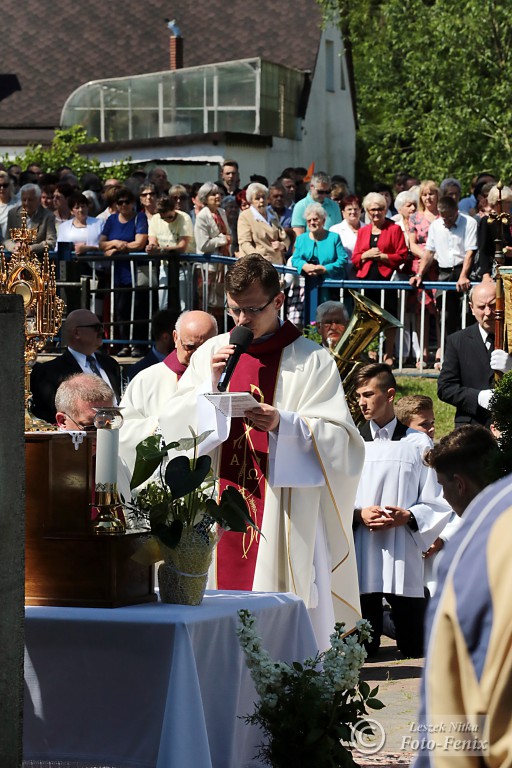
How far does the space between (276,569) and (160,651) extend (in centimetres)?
208

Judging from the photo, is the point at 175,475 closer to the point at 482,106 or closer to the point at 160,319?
the point at 160,319

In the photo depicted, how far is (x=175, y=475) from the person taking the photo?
5008 mm

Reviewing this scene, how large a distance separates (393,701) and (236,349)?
82.6 inches

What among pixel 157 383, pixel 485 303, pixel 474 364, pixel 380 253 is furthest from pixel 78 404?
pixel 380 253

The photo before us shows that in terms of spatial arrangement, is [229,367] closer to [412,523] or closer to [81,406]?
[81,406]

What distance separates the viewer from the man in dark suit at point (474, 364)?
10.1m

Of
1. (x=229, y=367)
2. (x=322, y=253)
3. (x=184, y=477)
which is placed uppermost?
(x=322, y=253)

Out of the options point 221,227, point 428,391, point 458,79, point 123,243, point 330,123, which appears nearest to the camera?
point 428,391

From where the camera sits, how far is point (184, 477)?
4996 mm

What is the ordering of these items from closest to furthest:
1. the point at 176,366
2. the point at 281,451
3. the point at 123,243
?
the point at 281,451 → the point at 176,366 → the point at 123,243

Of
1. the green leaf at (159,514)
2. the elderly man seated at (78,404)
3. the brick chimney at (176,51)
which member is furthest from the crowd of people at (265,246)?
the brick chimney at (176,51)

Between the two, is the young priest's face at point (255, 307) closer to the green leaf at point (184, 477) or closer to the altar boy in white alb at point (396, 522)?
the green leaf at point (184, 477)

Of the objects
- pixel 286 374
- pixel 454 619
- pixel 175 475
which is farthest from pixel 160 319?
pixel 454 619

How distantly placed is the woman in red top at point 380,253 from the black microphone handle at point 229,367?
308 inches
